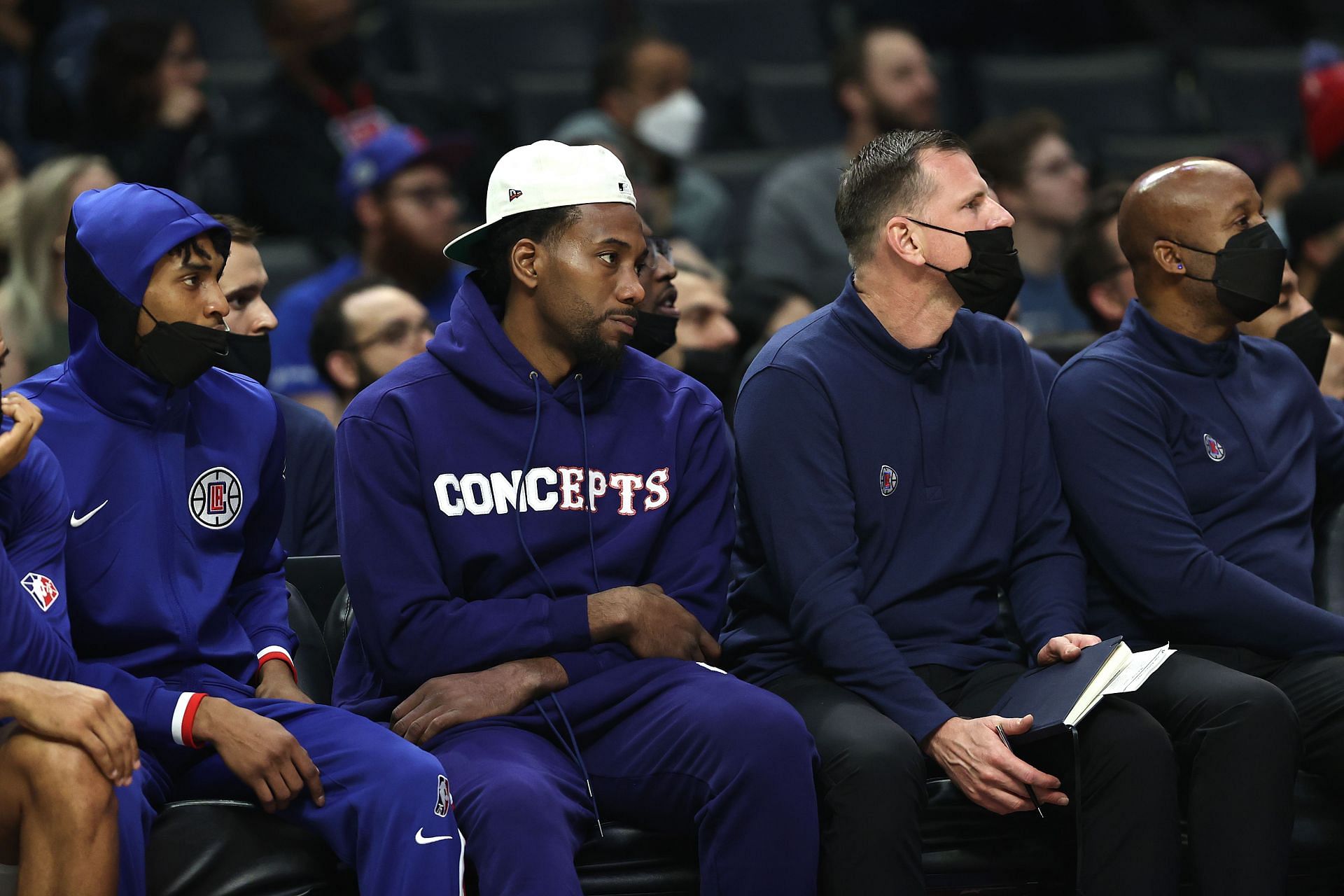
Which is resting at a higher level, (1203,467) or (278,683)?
(1203,467)

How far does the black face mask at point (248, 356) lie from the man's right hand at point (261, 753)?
1.19 meters

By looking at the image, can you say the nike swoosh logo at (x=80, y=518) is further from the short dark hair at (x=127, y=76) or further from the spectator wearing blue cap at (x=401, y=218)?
the short dark hair at (x=127, y=76)

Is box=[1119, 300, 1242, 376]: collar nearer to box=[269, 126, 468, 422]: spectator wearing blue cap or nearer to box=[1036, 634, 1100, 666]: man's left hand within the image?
box=[1036, 634, 1100, 666]: man's left hand

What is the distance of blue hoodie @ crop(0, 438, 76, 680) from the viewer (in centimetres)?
277

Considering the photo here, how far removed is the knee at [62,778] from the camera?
2.66 m

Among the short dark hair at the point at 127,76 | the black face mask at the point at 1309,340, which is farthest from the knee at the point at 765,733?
the short dark hair at the point at 127,76

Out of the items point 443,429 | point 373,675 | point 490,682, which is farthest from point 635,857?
point 443,429

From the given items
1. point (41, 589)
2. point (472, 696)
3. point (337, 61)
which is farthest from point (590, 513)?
point (337, 61)

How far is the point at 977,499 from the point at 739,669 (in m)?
0.62

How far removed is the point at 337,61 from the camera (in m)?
6.43

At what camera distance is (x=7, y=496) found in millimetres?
2863

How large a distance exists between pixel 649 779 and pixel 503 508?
0.59 metres

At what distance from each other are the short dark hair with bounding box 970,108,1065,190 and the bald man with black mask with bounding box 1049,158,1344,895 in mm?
2254

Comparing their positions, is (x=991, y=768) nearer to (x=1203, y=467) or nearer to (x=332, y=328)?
(x=1203, y=467)
